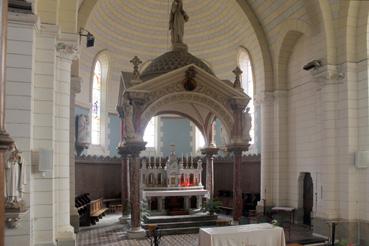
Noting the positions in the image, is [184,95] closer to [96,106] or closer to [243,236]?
[243,236]

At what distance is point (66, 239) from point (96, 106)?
1169 cm

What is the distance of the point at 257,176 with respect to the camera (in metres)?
18.8

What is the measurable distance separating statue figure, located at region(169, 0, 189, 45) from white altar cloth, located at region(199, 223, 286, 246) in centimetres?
816

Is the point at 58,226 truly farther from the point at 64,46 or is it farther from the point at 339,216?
the point at 339,216

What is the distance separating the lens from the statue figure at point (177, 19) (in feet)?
48.6

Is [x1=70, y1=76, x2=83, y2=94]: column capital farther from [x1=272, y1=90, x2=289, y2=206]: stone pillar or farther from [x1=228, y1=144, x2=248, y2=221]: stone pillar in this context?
[x1=272, y1=90, x2=289, y2=206]: stone pillar

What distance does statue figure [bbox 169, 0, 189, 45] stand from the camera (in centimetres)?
1482

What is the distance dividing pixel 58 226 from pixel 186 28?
47.1ft

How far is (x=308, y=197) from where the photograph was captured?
48.9 ft

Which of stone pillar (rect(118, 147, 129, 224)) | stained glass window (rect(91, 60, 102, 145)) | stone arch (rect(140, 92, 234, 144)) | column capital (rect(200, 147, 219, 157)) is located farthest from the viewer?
stained glass window (rect(91, 60, 102, 145))

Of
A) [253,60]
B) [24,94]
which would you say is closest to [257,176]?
[253,60]

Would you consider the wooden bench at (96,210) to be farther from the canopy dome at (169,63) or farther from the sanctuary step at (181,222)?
the canopy dome at (169,63)

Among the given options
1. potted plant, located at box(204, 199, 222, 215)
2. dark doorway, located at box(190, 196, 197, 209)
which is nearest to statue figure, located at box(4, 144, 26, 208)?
potted plant, located at box(204, 199, 222, 215)

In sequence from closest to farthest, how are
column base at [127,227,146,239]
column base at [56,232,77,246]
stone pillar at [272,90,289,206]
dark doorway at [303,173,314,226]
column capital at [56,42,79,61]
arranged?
column base at [56,232,77,246]
column capital at [56,42,79,61]
column base at [127,227,146,239]
dark doorway at [303,173,314,226]
stone pillar at [272,90,289,206]
